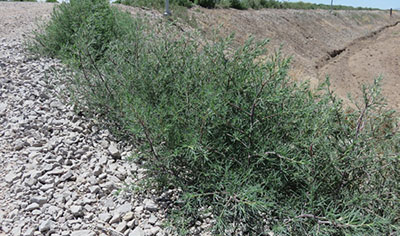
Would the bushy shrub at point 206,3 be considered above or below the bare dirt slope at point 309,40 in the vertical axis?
above

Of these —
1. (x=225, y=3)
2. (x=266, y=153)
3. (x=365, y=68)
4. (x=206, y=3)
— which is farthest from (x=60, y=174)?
(x=365, y=68)

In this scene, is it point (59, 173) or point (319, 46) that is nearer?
point (59, 173)

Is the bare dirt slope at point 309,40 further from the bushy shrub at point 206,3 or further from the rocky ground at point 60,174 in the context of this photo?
the rocky ground at point 60,174

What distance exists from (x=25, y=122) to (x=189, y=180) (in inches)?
92.7

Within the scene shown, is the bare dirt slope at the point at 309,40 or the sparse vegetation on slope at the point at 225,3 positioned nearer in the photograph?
the bare dirt slope at the point at 309,40

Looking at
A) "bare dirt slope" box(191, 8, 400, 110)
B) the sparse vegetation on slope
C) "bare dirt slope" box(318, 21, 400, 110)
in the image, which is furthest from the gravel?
"bare dirt slope" box(318, 21, 400, 110)

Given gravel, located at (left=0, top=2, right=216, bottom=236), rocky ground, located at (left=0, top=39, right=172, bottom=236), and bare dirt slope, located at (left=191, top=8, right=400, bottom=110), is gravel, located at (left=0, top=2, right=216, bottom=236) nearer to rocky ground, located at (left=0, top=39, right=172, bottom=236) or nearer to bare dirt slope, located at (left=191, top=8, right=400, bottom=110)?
rocky ground, located at (left=0, top=39, right=172, bottom=236)

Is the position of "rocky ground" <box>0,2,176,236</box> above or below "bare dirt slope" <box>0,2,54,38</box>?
below

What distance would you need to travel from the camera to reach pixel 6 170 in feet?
11.0

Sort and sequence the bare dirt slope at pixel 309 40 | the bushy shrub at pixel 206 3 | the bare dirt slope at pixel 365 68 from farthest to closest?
the bushy shrub at pixel 206 3 → the bare dirt slope at pixel 365 68 → the bare dirt slope at pixel 309 40

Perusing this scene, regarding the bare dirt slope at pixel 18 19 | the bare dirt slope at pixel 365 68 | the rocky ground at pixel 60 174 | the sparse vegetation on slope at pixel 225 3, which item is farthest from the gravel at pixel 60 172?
the bare dirt slope at pixel 365 68

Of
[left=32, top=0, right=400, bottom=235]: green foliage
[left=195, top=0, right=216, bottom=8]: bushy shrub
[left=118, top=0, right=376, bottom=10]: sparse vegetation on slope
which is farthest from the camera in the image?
[left=195, top=0, right=216, bottom=8]: bushy shrub

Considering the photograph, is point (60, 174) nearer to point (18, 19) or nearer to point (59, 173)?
point (59, 173)

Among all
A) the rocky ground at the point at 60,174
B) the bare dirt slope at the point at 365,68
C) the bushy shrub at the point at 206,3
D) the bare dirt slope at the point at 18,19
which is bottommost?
the bare dirt slope at the point at 365,68
